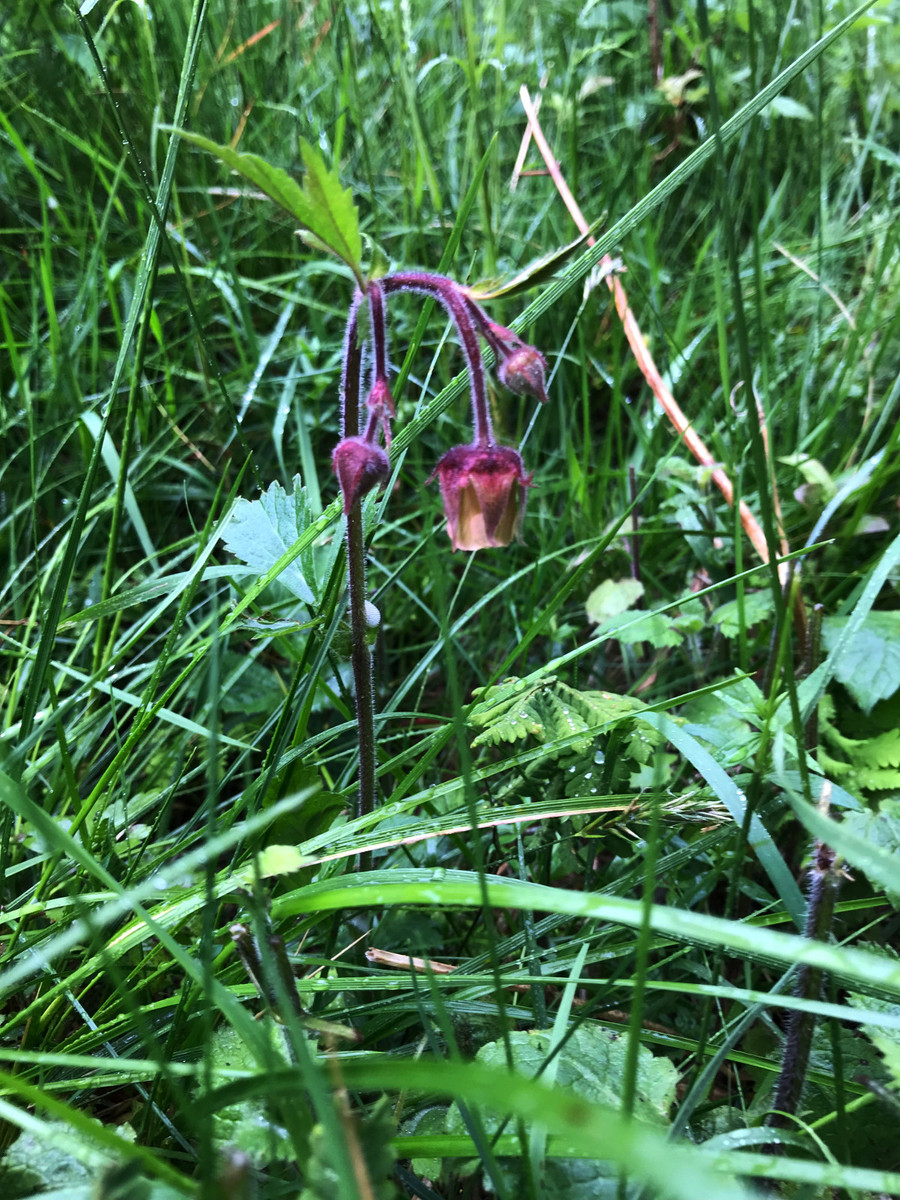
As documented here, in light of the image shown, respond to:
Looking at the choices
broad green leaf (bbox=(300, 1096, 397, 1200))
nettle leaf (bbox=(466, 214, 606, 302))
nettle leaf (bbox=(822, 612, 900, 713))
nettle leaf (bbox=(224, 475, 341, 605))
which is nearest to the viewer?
broad green leaf (bbox=(300, 1096, 397, 1200))

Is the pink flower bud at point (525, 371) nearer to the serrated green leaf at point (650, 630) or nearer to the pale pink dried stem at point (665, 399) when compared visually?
the serrated green leaf at point (650, 630)

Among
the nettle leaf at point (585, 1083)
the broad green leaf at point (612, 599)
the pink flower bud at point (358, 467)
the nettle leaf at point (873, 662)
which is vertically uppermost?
the pink flower bud at point (358, 467)

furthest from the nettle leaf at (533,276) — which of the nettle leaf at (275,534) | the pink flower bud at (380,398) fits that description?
the nettle leaf at (275,534)

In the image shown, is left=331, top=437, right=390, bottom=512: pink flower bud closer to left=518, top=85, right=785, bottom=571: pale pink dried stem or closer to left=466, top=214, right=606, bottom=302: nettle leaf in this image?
left=466, top=214, right=606, bottom=302: nettle leaf

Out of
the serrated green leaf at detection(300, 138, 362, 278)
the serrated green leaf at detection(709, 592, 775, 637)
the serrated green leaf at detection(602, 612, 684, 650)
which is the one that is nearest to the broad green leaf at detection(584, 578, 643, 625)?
the serrated green leaf at detection(602, 612, 684, 650)

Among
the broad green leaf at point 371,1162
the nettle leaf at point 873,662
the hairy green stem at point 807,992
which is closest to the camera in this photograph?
the broad green leaf at point 371,1162
